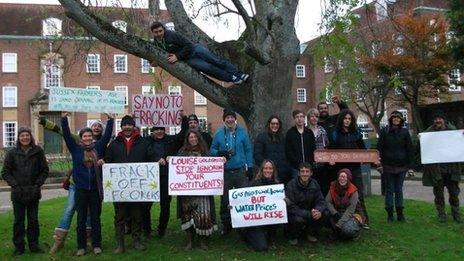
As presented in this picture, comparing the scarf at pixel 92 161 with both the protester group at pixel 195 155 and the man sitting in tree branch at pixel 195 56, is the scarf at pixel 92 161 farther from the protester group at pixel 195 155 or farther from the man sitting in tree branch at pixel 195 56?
the man sitting in tree branch at pixel 195 56

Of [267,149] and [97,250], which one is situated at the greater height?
[267,149]

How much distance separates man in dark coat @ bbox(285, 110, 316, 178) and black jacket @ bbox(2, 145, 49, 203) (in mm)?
4160

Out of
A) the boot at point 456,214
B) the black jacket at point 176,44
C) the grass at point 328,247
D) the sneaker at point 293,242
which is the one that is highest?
the black jacket at point 176,44

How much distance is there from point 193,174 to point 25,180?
109 inches

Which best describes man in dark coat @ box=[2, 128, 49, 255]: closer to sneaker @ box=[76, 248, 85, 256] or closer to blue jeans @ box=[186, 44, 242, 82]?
sneaker @ box=[76, 248, 85, 256]

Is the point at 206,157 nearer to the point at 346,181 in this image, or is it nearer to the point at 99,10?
the point at 346,181

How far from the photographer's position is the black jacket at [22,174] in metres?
9.06

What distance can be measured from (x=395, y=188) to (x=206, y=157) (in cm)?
403

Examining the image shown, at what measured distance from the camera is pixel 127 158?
9.12 m

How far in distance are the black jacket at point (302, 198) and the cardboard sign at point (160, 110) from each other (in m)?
2.72

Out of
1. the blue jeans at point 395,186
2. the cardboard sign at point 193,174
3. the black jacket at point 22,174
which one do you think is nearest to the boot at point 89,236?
the black jacket at point 22,174

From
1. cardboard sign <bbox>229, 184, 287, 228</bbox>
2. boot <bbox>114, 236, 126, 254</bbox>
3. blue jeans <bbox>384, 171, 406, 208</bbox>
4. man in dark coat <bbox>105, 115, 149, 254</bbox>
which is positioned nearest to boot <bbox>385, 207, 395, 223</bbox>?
blue jeans <bbox>384, 171, 406, 208</bbox>

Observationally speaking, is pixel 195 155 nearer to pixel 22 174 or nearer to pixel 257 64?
pixel 257 64

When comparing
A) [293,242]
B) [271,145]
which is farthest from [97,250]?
[271,145]
